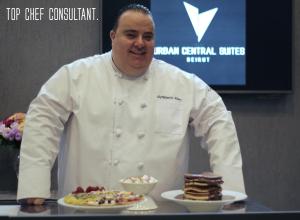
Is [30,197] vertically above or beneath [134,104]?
beneath

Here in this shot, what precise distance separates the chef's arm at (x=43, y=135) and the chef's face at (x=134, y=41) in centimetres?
23

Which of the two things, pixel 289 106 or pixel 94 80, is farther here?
pixel 289 106

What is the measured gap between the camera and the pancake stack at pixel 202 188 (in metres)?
1.63

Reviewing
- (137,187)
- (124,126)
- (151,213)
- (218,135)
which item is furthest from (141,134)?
(151,213)

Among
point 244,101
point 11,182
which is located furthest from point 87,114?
point 244,101

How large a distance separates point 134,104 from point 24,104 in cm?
137

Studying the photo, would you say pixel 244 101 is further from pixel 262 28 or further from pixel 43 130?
pixel 43 130

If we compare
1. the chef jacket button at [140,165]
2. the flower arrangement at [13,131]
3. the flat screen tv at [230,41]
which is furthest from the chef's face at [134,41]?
the flat screen tv at [230,41]

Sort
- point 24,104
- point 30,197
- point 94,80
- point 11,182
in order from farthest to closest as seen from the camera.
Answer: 1. point 24,104
2. point 11,182
3. point 94,80
4. point 30,197

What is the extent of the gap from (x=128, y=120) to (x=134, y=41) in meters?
0.30

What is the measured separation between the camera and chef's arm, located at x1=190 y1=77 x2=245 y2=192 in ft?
7.04

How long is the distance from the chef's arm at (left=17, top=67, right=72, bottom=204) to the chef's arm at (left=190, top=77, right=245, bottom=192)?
510 mm

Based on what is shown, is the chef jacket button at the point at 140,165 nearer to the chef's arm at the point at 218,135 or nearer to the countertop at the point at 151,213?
the chef's arm at the point at 218,135

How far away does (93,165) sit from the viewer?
226 cm
